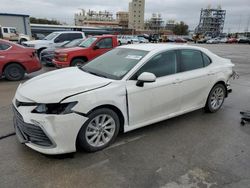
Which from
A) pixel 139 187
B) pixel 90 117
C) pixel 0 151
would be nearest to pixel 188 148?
pixel 139 187

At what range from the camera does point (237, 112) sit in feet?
16.1

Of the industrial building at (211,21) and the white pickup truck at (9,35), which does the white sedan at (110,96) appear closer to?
the white pickup truck at (9,35)

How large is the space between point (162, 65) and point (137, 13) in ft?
398

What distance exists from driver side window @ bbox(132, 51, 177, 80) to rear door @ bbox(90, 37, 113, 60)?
565 centimetres

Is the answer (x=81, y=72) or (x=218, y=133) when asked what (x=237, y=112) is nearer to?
(x=218, y=133)

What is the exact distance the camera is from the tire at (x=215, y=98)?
4.63 m

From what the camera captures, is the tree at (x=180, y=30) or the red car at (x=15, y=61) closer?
the red car at (x=15, y=61)

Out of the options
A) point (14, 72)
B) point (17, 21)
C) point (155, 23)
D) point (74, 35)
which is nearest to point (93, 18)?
point (155, 23)

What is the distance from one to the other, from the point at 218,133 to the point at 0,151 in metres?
3.58

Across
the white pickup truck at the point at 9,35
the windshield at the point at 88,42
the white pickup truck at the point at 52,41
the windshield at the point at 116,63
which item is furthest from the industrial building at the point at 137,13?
the windshield at the point at 116,63

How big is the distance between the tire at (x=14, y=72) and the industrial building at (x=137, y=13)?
111 metres

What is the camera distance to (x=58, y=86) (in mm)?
2953

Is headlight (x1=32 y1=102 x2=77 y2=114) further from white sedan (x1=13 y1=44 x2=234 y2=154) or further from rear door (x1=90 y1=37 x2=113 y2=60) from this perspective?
rear door (x1=90 y1=37 x2=113 y2=60)

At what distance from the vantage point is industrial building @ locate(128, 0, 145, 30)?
115 m
